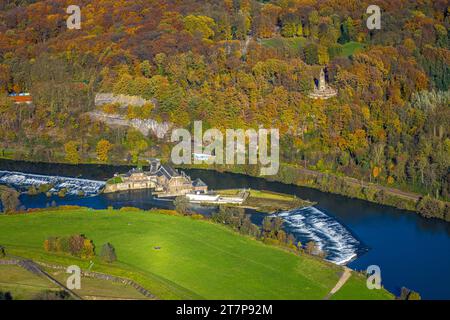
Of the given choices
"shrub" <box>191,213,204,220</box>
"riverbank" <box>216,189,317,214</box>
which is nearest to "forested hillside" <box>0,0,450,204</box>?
"riverbank" <box>216,189,317,214</box>

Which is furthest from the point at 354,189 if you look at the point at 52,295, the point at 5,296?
the point at 5,296

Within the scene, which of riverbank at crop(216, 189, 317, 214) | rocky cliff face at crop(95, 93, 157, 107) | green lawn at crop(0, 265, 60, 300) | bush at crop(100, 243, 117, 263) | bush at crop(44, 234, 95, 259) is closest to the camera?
green lawn at crop(0, 265, 60, 300)

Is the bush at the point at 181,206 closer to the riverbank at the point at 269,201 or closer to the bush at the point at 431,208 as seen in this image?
the riverbank at the point at 269,201

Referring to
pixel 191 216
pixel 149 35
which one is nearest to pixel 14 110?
pixel 149 35

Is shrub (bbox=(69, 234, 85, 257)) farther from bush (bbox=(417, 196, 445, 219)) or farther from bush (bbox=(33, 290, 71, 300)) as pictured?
bush (bbox=(417, 196, 445, 219))

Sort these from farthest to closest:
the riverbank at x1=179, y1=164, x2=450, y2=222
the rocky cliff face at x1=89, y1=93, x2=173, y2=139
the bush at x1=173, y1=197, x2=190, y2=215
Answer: the rocky cliff face at x1=89, y1=93, x2=173, y2=139, the riverbank at x1=179, y1=164, x2=450, y2=222, the bush at x1=173, y1=197, x2=190, y2=215

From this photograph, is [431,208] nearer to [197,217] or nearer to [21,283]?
[197,217]

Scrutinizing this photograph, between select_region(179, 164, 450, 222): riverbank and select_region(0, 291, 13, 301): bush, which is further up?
select_region(179, 164, 450, 222): riverbank
